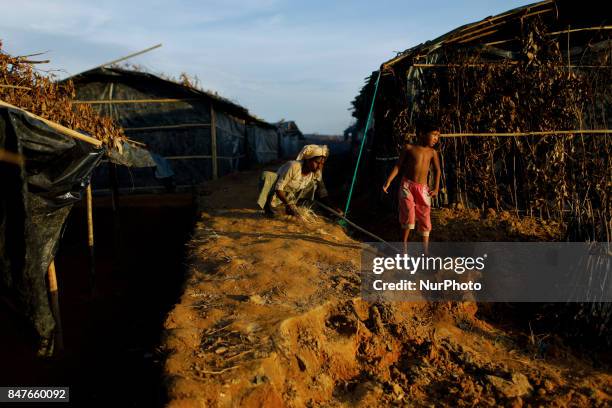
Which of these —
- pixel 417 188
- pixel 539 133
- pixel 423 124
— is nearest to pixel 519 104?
pixel 539 133

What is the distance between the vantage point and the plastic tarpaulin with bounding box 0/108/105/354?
3.01 metres

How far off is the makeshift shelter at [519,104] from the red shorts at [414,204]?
170 cm

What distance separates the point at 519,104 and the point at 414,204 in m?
2.82

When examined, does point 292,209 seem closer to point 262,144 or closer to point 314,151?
point 314,151

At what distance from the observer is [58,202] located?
3.55m

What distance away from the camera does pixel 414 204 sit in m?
4.88

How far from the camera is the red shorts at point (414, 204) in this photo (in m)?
4.82

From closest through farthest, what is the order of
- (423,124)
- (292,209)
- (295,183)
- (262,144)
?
(292,209) → (295,183) → (423,124) → (262,144)

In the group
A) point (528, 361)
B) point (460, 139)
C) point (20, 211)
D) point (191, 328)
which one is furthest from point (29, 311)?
point (460, 139)

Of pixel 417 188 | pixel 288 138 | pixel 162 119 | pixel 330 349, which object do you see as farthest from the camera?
pixel 288 138

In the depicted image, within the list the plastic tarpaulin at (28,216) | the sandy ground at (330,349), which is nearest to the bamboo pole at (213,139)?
the sandy ground at (330,349)

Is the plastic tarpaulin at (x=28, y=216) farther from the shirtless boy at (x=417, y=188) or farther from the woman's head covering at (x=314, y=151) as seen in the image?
the shirtless boy at (x=417, y=188)

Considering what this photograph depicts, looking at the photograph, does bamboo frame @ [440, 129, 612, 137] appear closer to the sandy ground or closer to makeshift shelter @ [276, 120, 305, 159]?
the sandy ground

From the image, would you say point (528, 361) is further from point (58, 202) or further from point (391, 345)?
point (58, 202)
